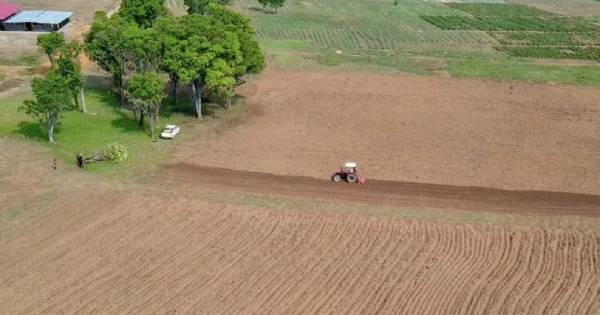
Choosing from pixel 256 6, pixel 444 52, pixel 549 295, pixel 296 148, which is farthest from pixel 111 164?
pixel 256 6

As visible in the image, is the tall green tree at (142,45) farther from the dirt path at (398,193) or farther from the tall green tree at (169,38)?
the dirt path at (398,193)

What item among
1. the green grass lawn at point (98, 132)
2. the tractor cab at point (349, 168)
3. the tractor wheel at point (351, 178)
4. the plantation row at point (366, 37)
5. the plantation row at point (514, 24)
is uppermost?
the plantation row at point (514, 24)

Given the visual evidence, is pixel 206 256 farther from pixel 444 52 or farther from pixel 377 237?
pixel 444 52

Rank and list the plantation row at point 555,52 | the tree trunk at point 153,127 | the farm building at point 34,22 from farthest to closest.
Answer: the plantation row at point 555,52 → the farm building at point 34,22 → the tree trunk at point 153,127

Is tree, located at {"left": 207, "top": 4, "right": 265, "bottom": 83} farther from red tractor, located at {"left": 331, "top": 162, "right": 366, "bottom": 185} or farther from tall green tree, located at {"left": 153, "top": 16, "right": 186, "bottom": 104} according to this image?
red tractor, located at {"left": 331, "top": 162, "right": 366, "bottom": 185}

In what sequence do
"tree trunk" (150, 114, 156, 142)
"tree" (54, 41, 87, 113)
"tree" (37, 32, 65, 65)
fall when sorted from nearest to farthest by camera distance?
1. "tree trunk" (150, 114, 156, 142)
2. "tree" (54, 41, 87, 113)
3. "tree" (37, 32, 65, 65)

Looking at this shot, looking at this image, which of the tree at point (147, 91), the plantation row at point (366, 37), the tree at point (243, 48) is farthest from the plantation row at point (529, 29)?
the tree at point (147, 91)

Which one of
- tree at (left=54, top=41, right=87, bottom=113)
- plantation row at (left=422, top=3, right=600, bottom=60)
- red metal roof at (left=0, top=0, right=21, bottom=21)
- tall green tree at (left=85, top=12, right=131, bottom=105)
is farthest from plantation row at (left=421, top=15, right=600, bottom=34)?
red metal roof at (left=0, top=0, right=21, bottom=21)
